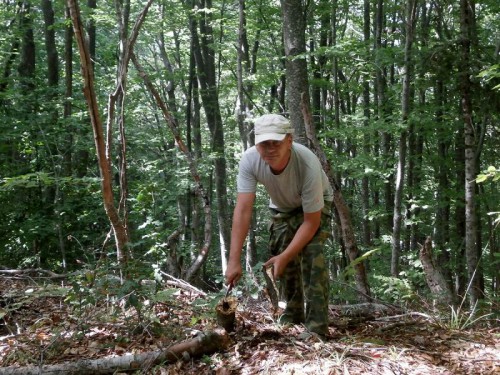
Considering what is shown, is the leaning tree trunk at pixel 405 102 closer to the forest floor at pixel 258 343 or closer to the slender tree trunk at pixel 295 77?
the slender tree trunk at pixel 295 77

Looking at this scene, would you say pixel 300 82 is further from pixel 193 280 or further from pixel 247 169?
pixel 193 280

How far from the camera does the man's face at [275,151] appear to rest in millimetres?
3520

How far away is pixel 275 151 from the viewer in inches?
139

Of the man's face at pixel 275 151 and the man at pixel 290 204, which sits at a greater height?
the man's face at pixel 275 151

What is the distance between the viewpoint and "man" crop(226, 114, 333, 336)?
3568mm

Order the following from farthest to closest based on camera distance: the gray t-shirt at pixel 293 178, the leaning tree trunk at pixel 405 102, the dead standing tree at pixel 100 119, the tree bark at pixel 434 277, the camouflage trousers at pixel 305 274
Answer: the leaning tree trunk at pixel 405 102
the tree bark at pixel 434 277
the dead standing tree at pixel 100 119
the camouflage trousers at pixel 305 274
the gray t-shirt at pixel 293 178

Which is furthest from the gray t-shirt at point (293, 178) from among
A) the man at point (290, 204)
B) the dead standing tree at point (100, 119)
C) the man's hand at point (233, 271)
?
the dead standing tree at point (100, 119)

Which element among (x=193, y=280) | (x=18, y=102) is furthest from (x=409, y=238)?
(x=18, y=102)

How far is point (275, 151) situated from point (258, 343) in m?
1.43

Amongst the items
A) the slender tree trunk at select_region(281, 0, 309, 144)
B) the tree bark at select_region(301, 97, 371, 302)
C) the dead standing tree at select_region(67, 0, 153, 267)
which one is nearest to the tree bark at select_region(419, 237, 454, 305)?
the tree bark at select_region(301, 97, 371, 302)

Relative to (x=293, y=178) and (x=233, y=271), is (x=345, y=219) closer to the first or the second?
(x=293, y=178)

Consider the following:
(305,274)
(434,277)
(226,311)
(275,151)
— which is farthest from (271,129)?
(434,277)

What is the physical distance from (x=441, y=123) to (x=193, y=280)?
6.10 meters

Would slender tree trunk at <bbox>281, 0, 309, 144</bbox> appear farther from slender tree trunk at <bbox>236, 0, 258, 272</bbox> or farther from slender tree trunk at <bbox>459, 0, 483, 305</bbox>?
slender tree trunk at <bbox>236, 0, 258, 272</bbox>
